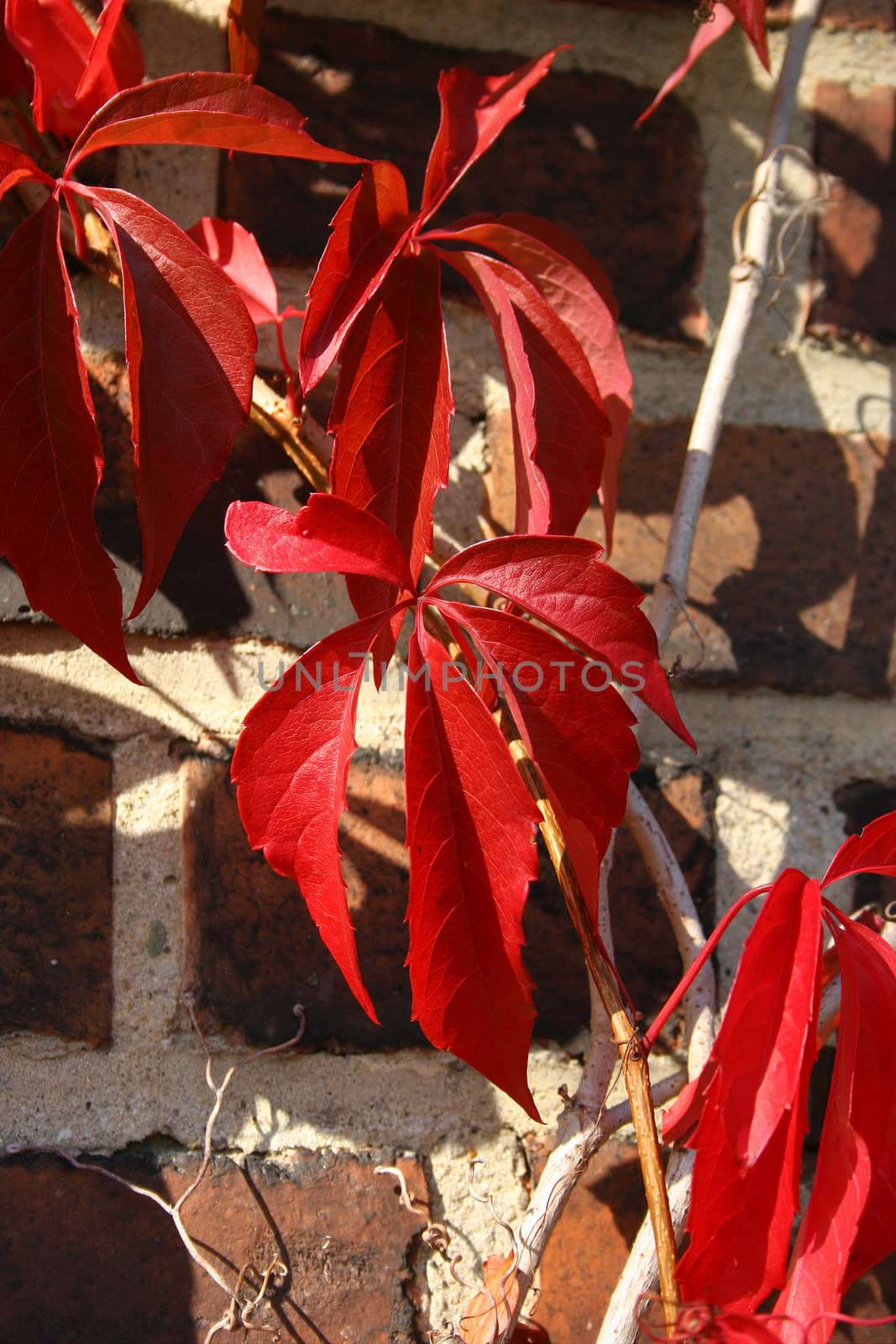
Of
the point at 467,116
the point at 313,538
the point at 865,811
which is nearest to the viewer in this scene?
the point at 313,538

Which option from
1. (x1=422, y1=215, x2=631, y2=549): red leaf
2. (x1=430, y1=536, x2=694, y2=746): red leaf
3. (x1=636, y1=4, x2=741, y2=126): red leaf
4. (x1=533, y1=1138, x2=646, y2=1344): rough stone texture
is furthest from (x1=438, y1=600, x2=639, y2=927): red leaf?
(x1=636, y1=4, x2=741, y2=126): red leaf

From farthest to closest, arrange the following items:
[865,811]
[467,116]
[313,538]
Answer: [865,811], [467,116], [313,538]

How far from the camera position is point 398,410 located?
1.40 ft

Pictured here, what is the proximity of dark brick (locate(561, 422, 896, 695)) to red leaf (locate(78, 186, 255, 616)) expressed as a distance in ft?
0.66

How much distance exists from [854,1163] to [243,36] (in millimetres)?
499

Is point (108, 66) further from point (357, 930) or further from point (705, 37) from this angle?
point (357, 930)

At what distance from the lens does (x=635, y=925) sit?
55cm

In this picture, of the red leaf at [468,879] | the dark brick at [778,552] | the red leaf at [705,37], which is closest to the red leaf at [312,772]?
the red leaf at [468,879]

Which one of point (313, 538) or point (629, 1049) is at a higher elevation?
point (313, 538)

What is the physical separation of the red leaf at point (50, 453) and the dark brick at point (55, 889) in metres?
0.12

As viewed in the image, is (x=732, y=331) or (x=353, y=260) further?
(x=732, y=331)

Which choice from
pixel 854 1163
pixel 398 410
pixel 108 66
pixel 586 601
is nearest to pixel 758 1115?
pixel 854 1163

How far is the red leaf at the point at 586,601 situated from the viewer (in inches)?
14.8

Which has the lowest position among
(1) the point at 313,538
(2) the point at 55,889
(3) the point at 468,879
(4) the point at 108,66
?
(2) the point at 55,889
